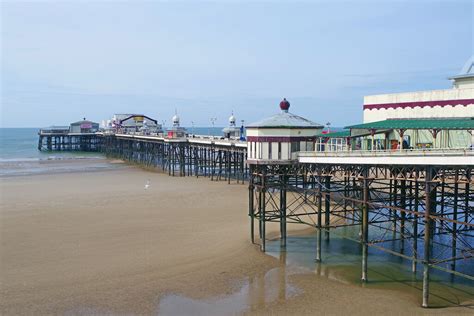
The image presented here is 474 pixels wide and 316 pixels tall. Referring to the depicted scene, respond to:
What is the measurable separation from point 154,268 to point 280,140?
30.9 feet

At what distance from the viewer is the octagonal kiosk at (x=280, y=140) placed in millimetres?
Result: 25484

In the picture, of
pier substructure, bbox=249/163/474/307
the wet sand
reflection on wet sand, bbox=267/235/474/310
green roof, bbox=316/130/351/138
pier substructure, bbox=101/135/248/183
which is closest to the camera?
the wet sand

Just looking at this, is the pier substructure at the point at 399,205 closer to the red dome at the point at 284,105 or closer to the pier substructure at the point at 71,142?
the red dome at the point at 284,105

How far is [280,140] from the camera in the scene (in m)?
25.5

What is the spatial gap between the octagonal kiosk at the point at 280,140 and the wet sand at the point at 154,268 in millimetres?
5183

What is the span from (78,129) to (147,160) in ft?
166

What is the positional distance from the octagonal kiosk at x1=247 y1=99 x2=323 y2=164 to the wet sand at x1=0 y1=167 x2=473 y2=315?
5183 millimetres

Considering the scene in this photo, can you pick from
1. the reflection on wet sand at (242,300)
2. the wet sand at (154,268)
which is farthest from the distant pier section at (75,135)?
the reflection on wet sand at (242,300)

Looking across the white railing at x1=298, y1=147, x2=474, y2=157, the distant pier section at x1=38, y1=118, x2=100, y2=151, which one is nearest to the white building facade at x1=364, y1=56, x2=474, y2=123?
the white railing at x1=298, y1=147, x2=474, y2=157

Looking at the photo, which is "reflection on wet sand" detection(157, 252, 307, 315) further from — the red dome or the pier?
the red dome

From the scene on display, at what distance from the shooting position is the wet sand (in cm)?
1847

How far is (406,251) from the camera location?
25.6 m

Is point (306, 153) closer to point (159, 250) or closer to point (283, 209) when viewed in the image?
point (283, 209)

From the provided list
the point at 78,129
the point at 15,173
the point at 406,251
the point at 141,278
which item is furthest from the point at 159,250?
the point at 78,129
